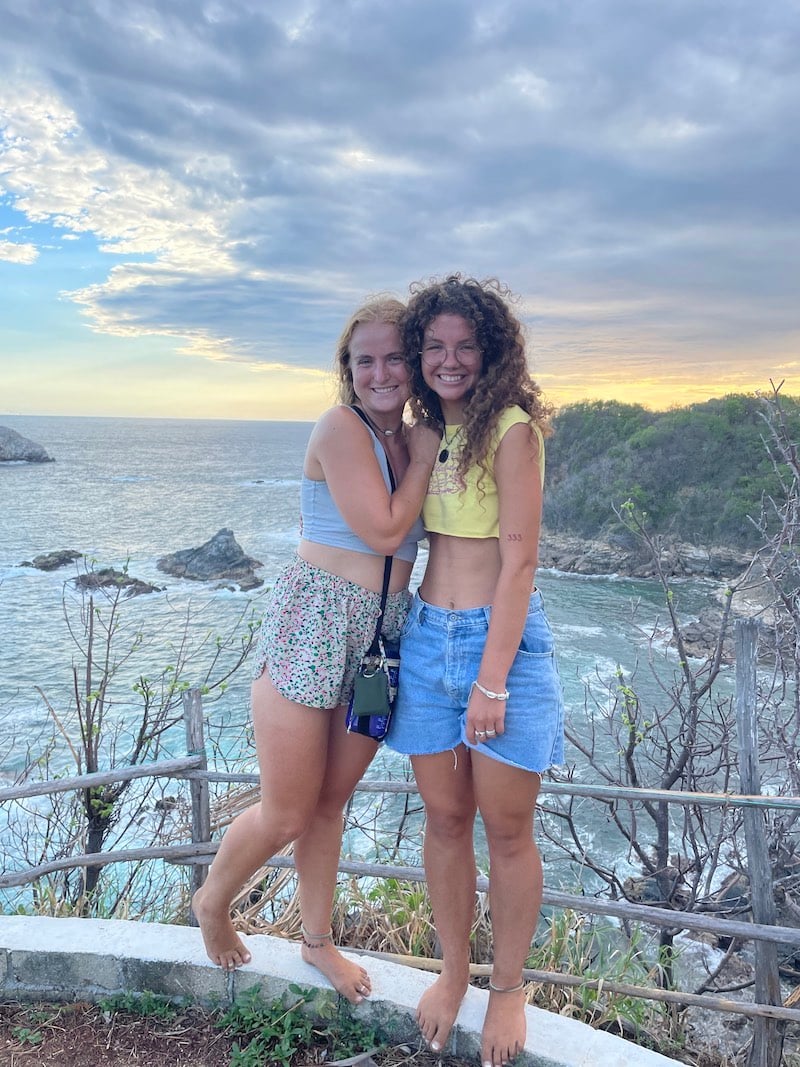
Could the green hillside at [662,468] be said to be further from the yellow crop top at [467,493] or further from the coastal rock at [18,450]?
the coastal rock at [18,450]

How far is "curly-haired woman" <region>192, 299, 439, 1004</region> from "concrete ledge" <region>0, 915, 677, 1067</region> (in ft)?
1.66

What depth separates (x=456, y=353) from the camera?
2154 millimetres

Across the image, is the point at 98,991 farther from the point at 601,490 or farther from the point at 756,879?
the point at 601,490

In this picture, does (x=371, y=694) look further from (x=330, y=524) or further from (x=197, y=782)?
(x=197, y=782)

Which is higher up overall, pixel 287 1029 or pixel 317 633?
pixel 317 633

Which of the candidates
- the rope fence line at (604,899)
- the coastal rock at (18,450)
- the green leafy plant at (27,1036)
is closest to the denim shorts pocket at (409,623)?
the rope fence line at (604,899)

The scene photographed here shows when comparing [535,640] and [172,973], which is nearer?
[535,640]

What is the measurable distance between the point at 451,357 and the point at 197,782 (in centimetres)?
220

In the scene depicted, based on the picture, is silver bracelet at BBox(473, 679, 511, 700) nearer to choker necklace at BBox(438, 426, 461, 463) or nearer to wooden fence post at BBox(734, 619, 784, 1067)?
choker necklace at BBox(438, 426, 461, 463)

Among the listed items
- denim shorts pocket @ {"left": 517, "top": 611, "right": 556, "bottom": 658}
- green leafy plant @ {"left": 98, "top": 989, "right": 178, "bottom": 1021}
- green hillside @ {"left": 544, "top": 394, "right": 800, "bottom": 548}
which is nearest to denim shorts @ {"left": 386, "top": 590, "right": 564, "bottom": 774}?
denim shorts pocket @ {"left": 517, "top": 611, "right": 556, "bottom": 658}

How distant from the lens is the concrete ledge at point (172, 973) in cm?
253

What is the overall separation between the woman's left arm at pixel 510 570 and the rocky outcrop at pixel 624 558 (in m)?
23.1

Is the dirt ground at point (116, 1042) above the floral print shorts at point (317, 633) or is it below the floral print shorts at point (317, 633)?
below

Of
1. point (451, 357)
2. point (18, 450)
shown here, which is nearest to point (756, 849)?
point (451, 357)
